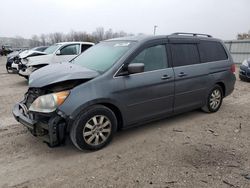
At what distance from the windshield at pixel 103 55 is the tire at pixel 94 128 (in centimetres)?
70

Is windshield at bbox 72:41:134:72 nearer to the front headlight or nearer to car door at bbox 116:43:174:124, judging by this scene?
car door at bbox 116:43:174:124

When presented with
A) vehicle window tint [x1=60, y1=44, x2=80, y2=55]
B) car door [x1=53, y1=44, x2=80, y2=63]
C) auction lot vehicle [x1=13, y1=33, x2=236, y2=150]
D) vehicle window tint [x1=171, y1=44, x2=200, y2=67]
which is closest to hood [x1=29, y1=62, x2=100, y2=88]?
auction lot vehicle [x1=13, y1=33, x2=236, y2=150]

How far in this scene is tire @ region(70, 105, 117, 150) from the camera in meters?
3.41

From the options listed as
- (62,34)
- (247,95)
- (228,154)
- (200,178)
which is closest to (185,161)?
(200,178)

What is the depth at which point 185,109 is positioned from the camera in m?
4.82

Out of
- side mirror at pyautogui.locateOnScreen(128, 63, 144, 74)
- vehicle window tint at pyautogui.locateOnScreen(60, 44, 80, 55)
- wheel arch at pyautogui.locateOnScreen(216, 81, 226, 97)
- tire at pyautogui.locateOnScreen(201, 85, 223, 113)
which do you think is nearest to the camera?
side mirror at pyautogui.locateOnScreen(128, 63, 144, 74)

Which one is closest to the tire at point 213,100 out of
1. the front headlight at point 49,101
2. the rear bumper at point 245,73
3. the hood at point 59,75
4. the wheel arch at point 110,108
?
the wheel arch at point 110,108

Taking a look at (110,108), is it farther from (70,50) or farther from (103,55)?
(70,50)

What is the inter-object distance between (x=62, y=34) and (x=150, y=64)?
7027 cm

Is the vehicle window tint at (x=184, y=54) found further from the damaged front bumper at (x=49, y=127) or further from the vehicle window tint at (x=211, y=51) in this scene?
the damaged front bumper at (x=49, y=127)

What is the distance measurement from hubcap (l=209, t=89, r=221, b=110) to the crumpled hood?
6.55m

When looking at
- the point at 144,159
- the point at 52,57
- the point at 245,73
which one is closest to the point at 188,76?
the point at 144,159

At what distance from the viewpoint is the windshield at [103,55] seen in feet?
12.9

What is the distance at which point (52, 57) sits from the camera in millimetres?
9680
